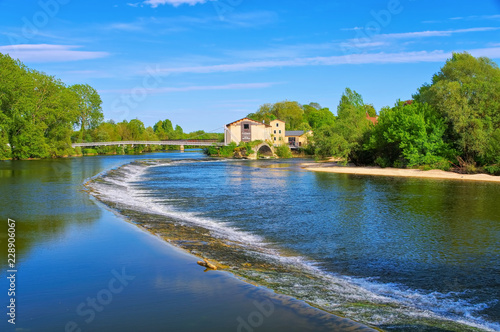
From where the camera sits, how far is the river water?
30.6 feet

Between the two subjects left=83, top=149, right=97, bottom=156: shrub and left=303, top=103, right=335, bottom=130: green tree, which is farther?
left=303, top=103, right=335, bottom=130: green tree

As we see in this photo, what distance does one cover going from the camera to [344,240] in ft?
53.0

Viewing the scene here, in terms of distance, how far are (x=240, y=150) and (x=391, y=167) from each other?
2186 inches

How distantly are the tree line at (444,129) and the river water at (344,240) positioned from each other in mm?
14365

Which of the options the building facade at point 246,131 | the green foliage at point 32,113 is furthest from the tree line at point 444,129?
the green foliage at point 32,113

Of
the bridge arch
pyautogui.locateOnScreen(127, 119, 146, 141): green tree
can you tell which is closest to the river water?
the bridge arch

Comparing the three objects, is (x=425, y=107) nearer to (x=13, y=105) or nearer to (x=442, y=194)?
(x=442, y=194)

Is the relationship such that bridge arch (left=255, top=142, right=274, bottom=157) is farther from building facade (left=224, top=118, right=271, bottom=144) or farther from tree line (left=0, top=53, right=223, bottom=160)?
tree line (left=0, top=53, right=223, bottom=160)

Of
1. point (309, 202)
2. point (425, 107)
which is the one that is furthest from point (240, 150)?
point (309, 202)

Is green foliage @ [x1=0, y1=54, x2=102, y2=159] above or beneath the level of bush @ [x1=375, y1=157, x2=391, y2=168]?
above

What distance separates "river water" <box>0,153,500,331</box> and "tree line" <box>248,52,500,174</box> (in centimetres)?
1437

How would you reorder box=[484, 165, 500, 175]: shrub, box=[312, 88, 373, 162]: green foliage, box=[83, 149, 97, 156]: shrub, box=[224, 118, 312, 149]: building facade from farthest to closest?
box=[83, 149, 97, 156]: shrub → box=[224, 118, 312, 149]: building facade → box=[312, 88, 373, 162]: green foliage → box=[484, 165, 500, 175]: shrub

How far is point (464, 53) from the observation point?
162 feet

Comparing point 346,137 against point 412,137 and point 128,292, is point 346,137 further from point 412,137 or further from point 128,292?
point 128,292
